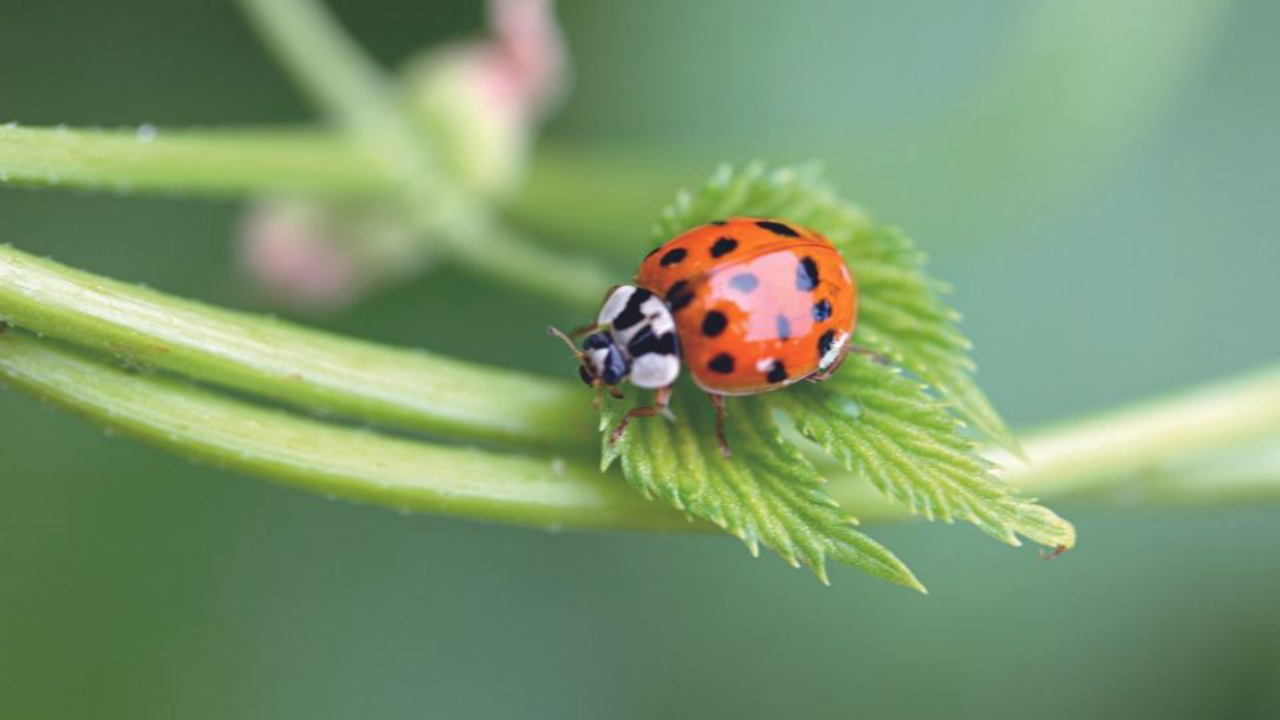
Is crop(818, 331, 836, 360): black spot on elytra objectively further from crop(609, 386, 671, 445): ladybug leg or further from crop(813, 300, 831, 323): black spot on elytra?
crop(609, 386, 671, 445): ladybug leg

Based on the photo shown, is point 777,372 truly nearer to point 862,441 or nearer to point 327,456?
Result: point 862,441

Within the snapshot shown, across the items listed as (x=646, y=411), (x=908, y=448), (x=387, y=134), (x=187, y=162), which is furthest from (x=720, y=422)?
(x=387, y=134)

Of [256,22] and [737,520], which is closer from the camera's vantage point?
[737,520]

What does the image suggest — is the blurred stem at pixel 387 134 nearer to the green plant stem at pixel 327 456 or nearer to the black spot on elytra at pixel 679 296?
the black spot on elytra at pixel 679 296

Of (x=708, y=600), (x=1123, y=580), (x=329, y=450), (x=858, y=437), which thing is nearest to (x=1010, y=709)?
(x=1123, y=580)

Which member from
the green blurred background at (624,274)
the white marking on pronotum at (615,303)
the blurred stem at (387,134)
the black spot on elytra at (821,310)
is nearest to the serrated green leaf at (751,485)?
the black spot on elytra at (821,310)

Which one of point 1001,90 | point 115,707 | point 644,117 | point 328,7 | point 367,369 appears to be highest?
point 644,117

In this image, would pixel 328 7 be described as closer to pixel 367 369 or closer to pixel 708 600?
pixel 708 600
